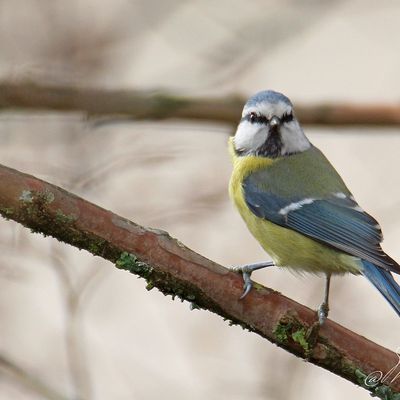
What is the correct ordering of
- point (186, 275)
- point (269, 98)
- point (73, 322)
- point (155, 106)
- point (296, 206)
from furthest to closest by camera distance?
1. point (155, 106)
2. point (73, 322)
3. point (269, 98)
4. point (296, 206)
5. point (186, 275)

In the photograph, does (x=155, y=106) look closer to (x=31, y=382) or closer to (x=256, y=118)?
(x=256, y=118)

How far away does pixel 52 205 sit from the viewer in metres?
1.71

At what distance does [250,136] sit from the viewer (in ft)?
9.04

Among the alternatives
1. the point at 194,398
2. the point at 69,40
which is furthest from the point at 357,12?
the point at 194,398

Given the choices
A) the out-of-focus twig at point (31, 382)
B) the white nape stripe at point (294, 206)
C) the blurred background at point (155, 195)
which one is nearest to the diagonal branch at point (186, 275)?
the white nape stripe at point (294, 206)

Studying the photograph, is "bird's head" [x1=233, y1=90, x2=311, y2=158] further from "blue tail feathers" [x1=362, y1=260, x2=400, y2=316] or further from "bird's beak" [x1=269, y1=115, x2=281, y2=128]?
"blue tail feathers" [x1=362, y1=260, x2=400, y2=316]

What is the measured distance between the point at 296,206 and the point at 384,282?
0.42m

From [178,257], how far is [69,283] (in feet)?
3.75

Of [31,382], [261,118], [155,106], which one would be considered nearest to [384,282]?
[261,118]

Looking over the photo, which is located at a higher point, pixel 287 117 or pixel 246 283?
pixel 287 117

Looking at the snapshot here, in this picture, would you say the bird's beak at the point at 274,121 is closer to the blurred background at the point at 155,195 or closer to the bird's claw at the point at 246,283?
the blurred background at the point at 155,195

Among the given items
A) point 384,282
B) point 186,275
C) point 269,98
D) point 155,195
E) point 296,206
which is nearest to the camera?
point 186,275

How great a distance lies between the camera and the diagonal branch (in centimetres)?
171

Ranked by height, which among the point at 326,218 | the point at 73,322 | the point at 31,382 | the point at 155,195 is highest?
the point at 155,195
